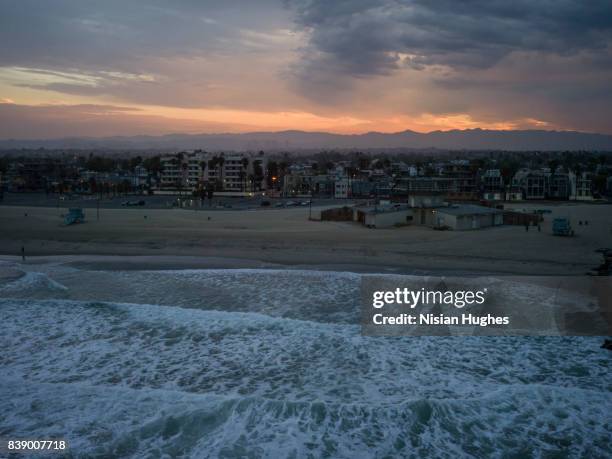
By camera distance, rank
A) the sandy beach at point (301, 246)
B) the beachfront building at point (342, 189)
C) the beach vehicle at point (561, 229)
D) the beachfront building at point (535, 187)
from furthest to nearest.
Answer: the beachfront building at point (342, 189)
the beachfront building at point (535, 187)
the beach vehicle at point (561, 229)
the sandy beach at point (301, 246)

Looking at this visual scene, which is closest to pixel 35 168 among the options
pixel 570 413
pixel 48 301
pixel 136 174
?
pixel 136 174

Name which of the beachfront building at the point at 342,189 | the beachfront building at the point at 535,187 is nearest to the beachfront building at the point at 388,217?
the beachfront building at the point at 342,189

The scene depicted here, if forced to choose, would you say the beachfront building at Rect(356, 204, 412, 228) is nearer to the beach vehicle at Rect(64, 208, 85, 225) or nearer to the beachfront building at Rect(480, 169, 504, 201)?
the beach vehicle at Rect(64, 208, 85, 225)

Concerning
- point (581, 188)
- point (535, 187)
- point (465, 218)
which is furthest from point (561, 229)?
point (581, 188)

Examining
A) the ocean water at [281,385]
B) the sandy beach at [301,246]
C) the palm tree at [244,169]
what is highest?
the palm tree at [244,169]

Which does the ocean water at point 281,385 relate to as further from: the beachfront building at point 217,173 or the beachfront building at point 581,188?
the beachfront building at point 217,173

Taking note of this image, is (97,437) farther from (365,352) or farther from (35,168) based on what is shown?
(35,168)

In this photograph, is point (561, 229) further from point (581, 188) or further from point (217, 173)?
point (217, 173)
